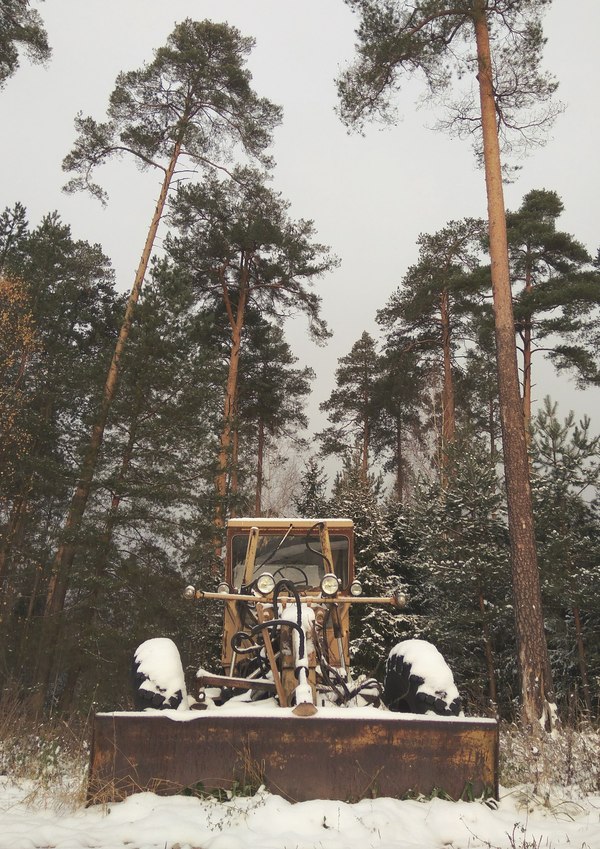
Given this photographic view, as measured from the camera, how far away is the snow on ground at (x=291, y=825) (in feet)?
11.9

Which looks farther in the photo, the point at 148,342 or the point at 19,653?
the point at 148,342

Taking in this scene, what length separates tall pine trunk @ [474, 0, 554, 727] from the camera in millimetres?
8758

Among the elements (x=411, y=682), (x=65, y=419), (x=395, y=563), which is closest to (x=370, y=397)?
(x=395, y=563)

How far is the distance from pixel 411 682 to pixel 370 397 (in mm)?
22818

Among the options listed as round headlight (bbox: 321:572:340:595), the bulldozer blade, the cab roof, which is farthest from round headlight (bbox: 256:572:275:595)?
the cab roof

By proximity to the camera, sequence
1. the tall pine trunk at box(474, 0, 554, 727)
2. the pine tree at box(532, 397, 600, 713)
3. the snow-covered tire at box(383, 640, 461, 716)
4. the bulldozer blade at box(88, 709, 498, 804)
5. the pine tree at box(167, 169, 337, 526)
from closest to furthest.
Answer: the bulldozer blade at box(88, 709, 498, 804) → the snow-covered tire at box(383, 640, 461, 716) → the tall pine trunk at box(474, 0, 554, 727) → the pine tree at box(532, 397, 600, 713) → the pine tree at box(167, 169, 337, 526)

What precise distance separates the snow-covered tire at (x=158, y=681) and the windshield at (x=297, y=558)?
1693mm

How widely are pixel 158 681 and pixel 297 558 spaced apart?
225 cm

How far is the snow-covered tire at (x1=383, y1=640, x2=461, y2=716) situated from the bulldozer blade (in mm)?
499

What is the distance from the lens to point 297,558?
6.98 metres

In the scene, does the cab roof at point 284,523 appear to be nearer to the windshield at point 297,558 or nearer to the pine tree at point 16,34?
the windshield at point 297,558

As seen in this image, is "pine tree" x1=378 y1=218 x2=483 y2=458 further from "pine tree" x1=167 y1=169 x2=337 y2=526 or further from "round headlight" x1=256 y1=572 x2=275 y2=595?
"round headlight" x1=256 y1=572 x2=275 y2=595

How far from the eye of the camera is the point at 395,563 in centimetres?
1720

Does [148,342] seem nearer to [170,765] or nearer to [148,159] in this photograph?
[148,159]
